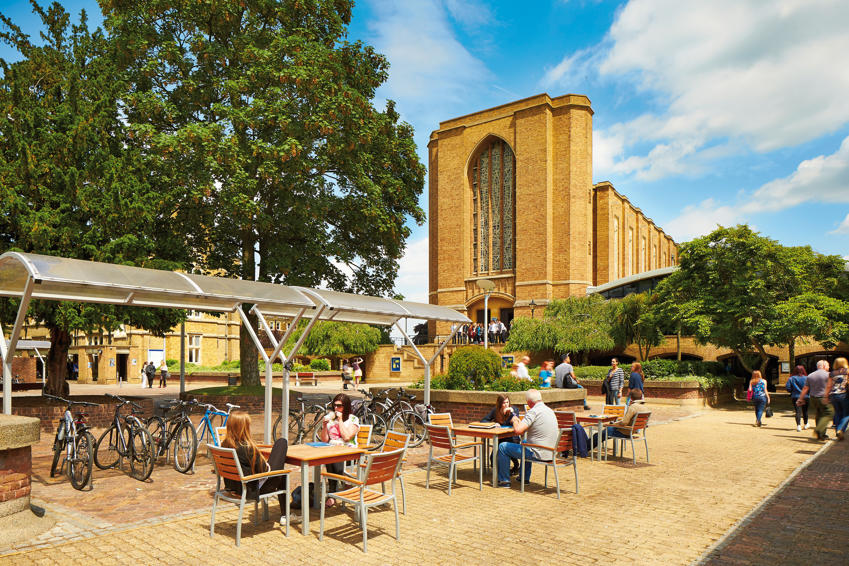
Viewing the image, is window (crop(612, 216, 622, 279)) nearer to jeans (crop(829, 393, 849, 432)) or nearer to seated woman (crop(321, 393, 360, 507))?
jeans (crop(829, 393, 849, 432))

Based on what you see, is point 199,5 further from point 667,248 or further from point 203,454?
point 667,248

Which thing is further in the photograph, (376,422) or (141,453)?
(376,422)

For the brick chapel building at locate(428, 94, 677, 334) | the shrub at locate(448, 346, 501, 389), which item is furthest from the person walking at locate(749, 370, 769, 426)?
the brick chapel building at locate(428, 94, 677, 334)

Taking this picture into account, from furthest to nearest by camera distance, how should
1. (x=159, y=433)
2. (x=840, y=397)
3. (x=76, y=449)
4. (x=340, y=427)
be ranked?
(x=840, y=397)
(x=159, y=433)
(x=76, y=449)
(x=340, y=427)

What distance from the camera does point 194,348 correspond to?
50.9 meters

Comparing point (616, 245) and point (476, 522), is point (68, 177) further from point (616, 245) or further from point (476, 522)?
point (616, 245)

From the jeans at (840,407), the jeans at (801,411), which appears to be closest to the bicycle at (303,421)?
the jeans at (840,407)

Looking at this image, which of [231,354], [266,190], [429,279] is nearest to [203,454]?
[266,190]

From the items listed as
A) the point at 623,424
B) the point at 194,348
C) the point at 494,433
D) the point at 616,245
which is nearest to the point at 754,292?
the point at 623,424

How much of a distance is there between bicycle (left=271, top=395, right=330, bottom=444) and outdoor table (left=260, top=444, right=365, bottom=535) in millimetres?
4571

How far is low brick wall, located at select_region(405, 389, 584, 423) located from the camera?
1301 centimetres

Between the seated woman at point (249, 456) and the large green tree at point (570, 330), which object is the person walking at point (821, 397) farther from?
the large green tree at point (570, 330)

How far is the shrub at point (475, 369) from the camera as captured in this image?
1425cm

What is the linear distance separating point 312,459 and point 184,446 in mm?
4101
